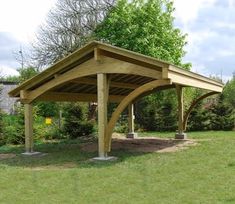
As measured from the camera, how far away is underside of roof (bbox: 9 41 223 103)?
1043 cm

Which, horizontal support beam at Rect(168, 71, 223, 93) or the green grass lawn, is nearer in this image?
the green grass lawn

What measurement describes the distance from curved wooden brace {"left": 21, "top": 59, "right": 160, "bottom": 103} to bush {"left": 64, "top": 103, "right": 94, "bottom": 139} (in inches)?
242

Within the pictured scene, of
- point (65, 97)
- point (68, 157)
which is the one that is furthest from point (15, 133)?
point (68, 157)

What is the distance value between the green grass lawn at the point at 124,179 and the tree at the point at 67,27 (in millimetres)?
16956

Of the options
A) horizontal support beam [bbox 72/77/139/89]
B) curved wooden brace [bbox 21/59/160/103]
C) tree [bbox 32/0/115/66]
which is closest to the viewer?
curved wooden brace [bbox 21/59/160/103]

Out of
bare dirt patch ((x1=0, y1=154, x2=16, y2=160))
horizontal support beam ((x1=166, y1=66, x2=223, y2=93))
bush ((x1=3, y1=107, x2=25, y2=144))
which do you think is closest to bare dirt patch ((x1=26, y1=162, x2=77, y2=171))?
bare dirt patch ((x1=0, y1=154, x2=16, y2=160))

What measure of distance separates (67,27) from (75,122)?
1158 centimetres

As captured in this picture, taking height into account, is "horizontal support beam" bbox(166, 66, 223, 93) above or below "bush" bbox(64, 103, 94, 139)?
above

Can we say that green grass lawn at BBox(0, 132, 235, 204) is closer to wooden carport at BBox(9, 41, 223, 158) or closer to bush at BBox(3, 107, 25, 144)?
wooden carport at BBox(9, 41, 223, 158)

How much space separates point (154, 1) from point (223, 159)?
1797cm

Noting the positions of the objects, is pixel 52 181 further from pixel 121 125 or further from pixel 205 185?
pixel 121 125

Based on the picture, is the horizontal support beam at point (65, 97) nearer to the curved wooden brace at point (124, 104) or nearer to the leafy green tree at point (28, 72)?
the curved wooden brace at point (124, 104)

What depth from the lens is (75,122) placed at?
747 inches

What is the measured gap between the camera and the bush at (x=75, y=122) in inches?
750
